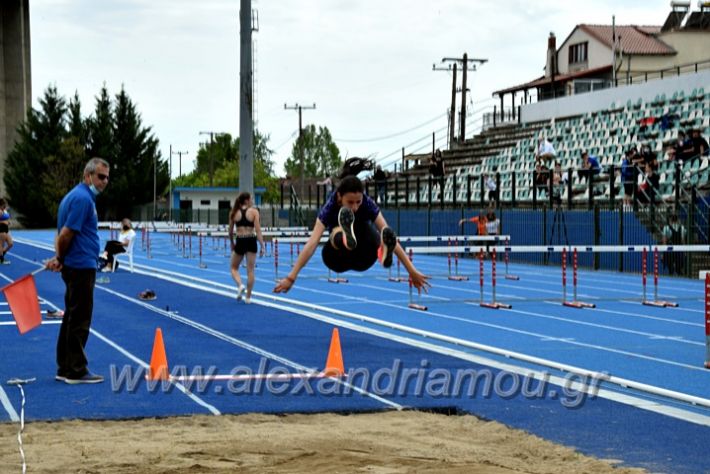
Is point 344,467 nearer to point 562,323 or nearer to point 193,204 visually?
point 562,323

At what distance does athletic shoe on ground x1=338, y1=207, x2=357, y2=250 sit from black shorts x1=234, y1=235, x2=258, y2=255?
33.2 feet

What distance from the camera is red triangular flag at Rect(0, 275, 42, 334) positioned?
10.5 metres

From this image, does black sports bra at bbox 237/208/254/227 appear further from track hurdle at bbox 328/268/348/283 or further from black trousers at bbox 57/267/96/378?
black trousers at bbox 57/267/96/378

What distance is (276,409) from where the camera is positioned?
9.36 m

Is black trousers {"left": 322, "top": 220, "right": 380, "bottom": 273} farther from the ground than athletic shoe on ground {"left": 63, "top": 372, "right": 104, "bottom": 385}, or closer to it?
farther from the ground

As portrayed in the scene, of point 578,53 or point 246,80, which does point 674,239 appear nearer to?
point 246,80

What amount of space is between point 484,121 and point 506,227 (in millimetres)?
27866

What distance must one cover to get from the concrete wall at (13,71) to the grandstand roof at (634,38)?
1590 inches

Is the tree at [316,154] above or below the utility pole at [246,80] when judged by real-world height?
above

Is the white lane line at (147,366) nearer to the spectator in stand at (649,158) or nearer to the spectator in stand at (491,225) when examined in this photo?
the spectator in stand at (649,158)

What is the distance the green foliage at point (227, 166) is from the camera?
133 m

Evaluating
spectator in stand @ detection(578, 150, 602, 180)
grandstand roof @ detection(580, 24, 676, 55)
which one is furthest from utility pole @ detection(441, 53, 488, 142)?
spectator in stand @ detection(578, 150, 602, 180)

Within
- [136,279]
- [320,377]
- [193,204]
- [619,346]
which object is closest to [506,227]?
[136,279]

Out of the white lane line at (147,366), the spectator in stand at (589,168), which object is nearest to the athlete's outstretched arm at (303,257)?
the white lane line at (147,366)
